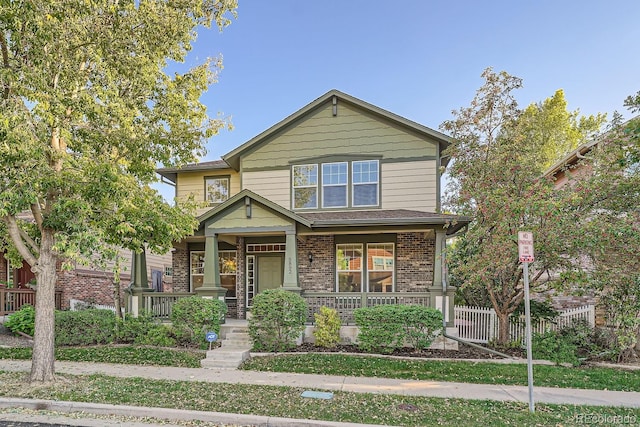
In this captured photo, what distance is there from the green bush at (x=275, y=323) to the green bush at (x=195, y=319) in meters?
1.16

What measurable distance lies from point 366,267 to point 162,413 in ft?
25.5

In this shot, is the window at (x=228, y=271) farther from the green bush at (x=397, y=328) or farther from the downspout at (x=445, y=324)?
the downspout at (x=445, y=324)

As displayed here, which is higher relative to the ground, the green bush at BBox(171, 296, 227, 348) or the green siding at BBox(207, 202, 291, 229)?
the green siding at BBox(207, 202, 291, 229)

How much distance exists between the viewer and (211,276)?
10805 millimetres

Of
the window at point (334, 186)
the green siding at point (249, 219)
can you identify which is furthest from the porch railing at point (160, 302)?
the window at point (334, 186)

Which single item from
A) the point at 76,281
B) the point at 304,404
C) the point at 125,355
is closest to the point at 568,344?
the point at 304,404

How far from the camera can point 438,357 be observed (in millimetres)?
8766

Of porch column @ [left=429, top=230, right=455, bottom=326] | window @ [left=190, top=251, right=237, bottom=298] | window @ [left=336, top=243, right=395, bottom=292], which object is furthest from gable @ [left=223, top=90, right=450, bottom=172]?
porch column @ [left=429, top=230, right=455, bottom=326]

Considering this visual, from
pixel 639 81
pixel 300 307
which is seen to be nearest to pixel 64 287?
pixel 300 307

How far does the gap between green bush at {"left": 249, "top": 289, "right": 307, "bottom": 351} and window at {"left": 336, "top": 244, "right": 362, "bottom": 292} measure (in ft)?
10.4

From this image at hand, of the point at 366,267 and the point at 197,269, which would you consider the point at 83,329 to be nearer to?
the point at 197,269

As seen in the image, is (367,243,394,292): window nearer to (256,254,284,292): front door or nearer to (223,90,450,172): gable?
(223,90,450,172): gable

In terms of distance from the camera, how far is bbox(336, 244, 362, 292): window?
12141mm

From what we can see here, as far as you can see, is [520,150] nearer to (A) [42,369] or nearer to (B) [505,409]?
(B) [505,409]
